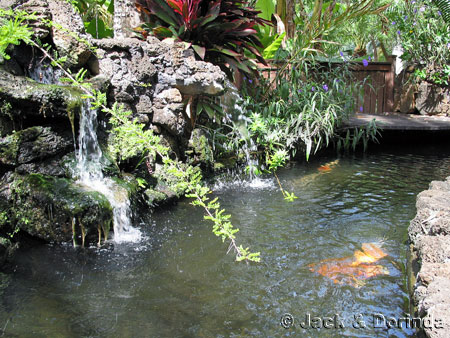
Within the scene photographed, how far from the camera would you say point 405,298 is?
2.79m

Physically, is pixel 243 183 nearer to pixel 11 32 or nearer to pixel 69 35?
pixel 69 35

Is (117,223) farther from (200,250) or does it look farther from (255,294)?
(255,294)

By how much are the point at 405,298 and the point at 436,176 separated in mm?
4095

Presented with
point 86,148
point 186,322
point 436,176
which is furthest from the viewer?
point 436,176

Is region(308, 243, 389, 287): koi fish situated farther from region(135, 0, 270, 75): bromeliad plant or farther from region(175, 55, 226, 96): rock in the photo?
→ region(135, 0, 270, 75): bromeliad plant

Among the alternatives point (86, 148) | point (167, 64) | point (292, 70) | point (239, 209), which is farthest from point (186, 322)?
point (292, 70)

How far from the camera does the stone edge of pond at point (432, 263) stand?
174 cm

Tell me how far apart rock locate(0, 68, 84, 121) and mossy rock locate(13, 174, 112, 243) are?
29.0 inches

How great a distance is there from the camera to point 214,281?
9.84 ft

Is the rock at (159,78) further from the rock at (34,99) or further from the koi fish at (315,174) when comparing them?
the koi fish at (315,174)

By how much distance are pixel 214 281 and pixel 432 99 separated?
32.2 ft

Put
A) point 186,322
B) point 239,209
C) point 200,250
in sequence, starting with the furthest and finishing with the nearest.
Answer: point 239,209 < point 200,250 < point 186,322

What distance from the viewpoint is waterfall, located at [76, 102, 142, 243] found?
153 inches

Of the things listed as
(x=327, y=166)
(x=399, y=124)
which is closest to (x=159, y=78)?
(x=327, y=166)
